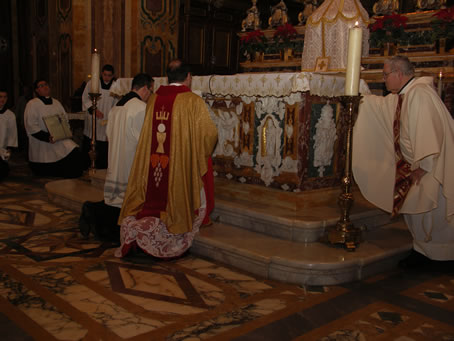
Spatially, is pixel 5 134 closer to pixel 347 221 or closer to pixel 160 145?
pixel 160 145

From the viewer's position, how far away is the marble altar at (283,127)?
4430 millimetres

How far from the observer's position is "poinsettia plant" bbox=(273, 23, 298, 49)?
7.65m

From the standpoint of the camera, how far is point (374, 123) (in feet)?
13.5

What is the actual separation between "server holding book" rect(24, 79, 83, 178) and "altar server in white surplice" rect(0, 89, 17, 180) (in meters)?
0.27

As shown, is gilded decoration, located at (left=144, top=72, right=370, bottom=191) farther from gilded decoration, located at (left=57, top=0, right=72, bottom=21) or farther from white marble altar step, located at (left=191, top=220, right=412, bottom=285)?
gilded decoration, located at (left=57, top=0, right=72, bottom=21)

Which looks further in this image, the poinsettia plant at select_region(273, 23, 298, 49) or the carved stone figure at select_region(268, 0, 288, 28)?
the carved stone figure at select_region(268, 0, 288, 28)

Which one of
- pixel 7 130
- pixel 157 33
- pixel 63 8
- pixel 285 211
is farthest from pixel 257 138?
pixel 63 8

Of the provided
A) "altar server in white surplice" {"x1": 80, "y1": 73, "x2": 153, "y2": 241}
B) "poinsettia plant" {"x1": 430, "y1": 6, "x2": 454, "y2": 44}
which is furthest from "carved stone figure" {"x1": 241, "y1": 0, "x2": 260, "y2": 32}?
"altar server in white surplice" {"x1": 80, "y1": 73, "x2": 153, "y2": 241}

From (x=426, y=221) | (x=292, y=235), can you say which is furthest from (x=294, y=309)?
(x=426, y=221)

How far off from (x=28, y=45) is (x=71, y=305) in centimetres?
1027

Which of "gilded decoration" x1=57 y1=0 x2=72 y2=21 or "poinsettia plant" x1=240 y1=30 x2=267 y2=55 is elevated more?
"gilded decoration" x1=57 y1=0 x2=72 y2=21

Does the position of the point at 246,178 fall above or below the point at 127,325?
above

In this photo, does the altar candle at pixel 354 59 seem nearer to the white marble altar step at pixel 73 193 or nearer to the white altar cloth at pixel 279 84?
the white altar cloth at pixel 279 84

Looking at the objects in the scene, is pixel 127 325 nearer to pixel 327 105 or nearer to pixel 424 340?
pixel 424 340
